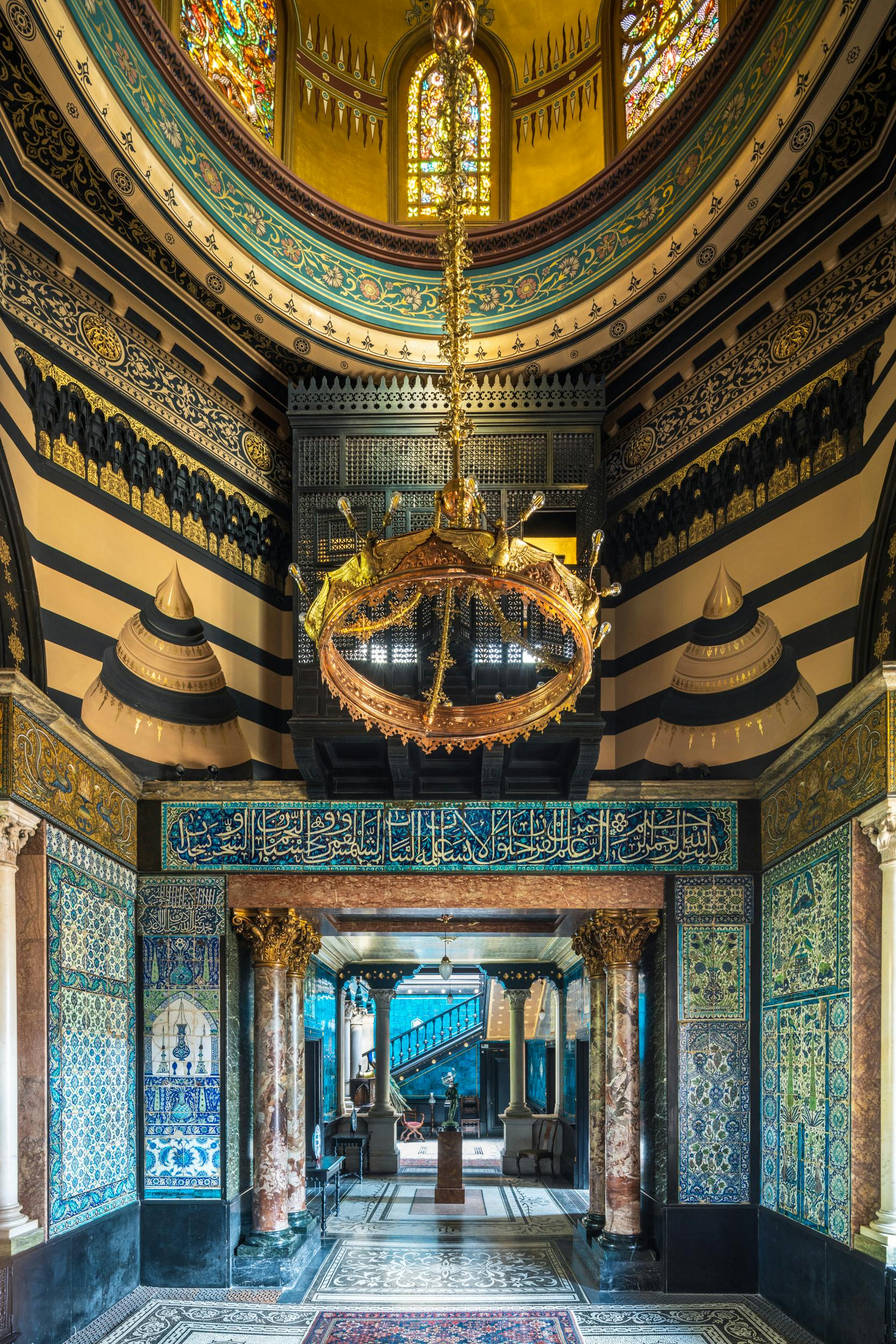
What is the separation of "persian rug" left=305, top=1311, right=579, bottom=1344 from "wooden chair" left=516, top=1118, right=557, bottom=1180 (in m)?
6.71

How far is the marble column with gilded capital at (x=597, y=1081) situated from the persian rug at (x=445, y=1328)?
56.3 inches

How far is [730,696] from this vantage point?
28.3ft

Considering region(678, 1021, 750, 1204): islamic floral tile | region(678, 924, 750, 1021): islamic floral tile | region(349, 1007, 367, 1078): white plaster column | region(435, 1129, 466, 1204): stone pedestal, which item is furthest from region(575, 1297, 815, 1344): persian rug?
region(349, 1007, 367, 1078): white plaster column

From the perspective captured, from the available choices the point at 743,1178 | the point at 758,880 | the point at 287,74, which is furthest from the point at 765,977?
the point at 287,74

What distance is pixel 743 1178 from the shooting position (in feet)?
25.7

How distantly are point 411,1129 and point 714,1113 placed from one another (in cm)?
1026

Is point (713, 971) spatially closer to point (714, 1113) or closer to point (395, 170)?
point (714, 1113)

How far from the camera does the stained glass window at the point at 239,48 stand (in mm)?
8461

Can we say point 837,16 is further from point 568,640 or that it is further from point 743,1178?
point 743,1178

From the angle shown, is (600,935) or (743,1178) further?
(600,935)

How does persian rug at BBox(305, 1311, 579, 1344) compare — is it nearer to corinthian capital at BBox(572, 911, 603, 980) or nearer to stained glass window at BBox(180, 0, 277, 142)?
corinthian capital at BBox(572, 911, 603, 980)

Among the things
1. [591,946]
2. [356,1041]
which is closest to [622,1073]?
[591,946]

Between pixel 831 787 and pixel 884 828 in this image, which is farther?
pixel 831 787

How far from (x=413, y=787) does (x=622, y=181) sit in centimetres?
487
